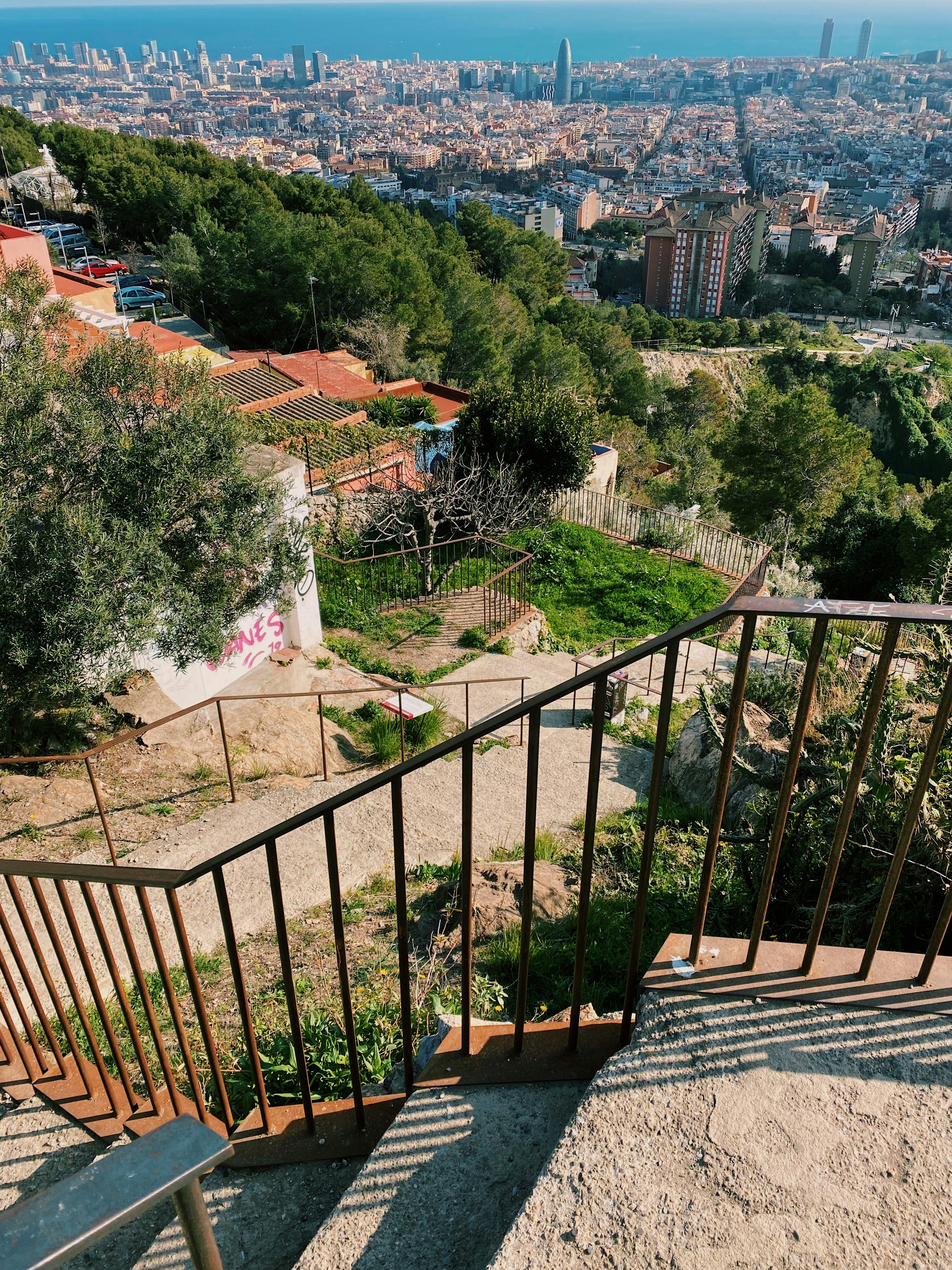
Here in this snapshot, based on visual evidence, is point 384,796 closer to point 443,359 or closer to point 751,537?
point 751,537

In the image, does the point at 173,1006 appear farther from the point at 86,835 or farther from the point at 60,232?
the point at 60,232

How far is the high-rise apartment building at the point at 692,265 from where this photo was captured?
101 metres

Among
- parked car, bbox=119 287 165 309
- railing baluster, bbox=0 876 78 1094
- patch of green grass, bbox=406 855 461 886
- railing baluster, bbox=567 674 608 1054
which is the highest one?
railing baluster, bbox=567 674 608 1054

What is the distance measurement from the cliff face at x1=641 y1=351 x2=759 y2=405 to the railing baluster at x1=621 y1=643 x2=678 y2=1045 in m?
63.2

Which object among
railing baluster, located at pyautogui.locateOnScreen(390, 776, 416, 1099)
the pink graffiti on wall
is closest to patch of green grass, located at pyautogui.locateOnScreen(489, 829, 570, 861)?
railing baluster, located at pyautogui.locateOnScreen(390, 776, 416, 1099)

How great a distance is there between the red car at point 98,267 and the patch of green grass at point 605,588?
27997 mm

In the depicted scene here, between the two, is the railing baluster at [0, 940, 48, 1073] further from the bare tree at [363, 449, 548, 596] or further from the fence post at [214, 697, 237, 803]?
the bare tree at [363, 449, 548, 596]

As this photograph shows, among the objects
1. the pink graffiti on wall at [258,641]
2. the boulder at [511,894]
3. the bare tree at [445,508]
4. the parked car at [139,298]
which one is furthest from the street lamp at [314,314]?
the boulder at [511,894]

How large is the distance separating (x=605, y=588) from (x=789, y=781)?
13.3m

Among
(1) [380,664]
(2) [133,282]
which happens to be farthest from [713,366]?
(1) [380,664]

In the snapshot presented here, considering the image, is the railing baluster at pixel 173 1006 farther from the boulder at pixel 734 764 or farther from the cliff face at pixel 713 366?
the cliff face at pixel 713 366

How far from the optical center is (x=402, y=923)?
2100 mm

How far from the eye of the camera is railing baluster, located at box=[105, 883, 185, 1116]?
86.0 inches

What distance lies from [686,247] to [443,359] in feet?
268
